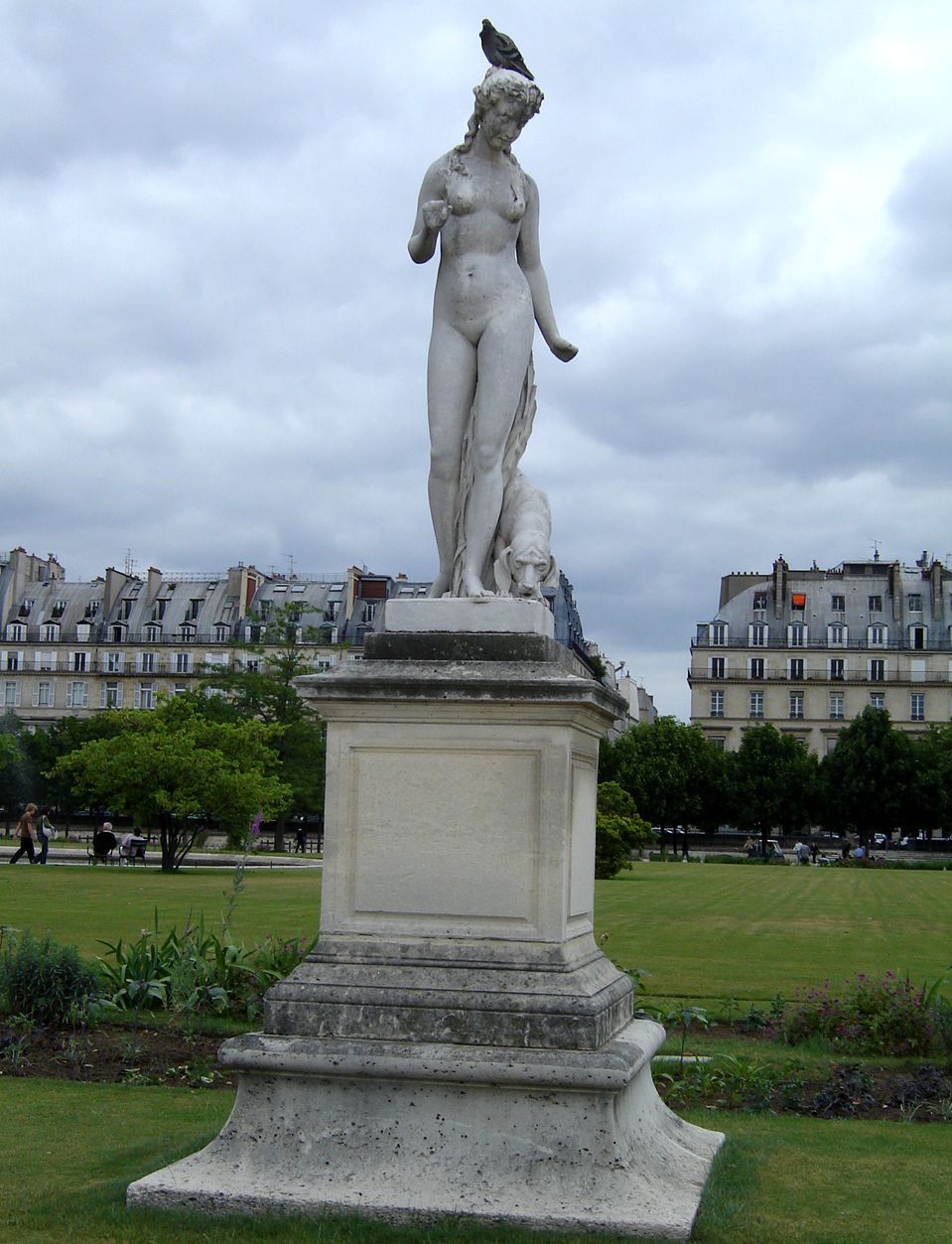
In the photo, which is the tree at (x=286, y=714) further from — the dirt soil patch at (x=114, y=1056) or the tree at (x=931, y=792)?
the dirt soil patch at (x=114, y=1056)

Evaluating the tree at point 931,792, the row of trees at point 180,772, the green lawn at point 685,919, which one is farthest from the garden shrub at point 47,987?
the tree at point 931,792

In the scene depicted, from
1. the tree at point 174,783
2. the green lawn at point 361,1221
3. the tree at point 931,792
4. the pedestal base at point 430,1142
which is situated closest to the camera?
the green lawn at point 361,1221

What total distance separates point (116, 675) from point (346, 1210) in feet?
299

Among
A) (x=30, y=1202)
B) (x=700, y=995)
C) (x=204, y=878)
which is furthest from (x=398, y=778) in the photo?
(x=204, y=878)

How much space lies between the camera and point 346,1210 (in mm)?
5398

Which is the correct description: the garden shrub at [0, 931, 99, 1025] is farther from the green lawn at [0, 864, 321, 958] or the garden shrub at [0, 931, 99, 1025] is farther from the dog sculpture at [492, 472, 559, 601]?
the dog sculpture at [492, 472, 559, 601]

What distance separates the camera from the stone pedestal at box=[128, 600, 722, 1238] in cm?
551

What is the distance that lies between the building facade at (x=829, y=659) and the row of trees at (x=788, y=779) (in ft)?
47.2

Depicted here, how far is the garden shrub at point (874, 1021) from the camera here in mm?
10078

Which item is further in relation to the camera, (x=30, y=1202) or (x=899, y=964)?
(x=899, y=964)

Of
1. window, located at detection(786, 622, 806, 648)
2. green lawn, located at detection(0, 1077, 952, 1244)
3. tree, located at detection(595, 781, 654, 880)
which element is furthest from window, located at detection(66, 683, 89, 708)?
green lawn, located at detection(0, 1077, 952, 1244)

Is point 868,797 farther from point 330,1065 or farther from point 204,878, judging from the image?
point 330,1065

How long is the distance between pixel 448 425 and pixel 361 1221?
356 cm

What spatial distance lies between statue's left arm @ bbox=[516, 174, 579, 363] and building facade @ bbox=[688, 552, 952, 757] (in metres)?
88.0
